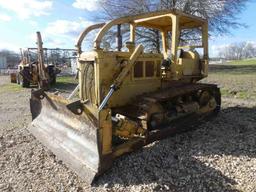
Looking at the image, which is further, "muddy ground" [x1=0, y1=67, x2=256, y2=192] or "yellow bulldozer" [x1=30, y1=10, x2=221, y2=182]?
"yellow bulldozer" [x1=30, y1=10, x2=221, y2=182]

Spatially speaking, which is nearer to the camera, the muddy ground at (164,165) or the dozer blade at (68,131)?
the muddy ground at (164,165)

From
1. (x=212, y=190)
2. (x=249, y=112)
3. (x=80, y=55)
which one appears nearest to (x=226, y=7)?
(x=249, y=112)

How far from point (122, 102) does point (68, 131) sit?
113 centimetres

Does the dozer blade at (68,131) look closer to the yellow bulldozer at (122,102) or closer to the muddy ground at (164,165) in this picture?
the yellow bulldozer at (122,102)

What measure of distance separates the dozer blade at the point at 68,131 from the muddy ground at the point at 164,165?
0.49 ft

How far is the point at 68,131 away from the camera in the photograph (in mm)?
5680

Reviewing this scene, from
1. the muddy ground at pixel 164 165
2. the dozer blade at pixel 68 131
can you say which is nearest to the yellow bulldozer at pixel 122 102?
the dozer blade at pixel 68 131

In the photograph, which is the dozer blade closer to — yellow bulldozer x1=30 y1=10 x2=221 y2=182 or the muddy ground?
yellow bulldozer x1=30 y1=10 x2=221 y2=182

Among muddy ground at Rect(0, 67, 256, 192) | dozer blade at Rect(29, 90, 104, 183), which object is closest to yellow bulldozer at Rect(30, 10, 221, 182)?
dozer blade at Rect(29, 90, 104, 183)

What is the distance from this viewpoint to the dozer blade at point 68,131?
15.7ft

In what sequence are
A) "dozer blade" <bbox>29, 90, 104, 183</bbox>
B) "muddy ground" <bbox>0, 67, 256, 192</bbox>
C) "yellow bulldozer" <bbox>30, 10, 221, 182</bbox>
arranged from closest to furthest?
"muddy ground" <bbox>0, 67, 256, 192</bbox> → "dozer blade" <bbox>29, 90, 104, 183</bbox> → "yellow bulldozer" <bbox>30, 10, 221, 182</bbox>

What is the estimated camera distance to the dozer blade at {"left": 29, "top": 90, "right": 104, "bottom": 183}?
478 cm

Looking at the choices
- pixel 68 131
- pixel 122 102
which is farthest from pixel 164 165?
pixel 68 131

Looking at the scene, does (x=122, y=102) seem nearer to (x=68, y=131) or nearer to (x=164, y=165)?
(x=68, y=131)
